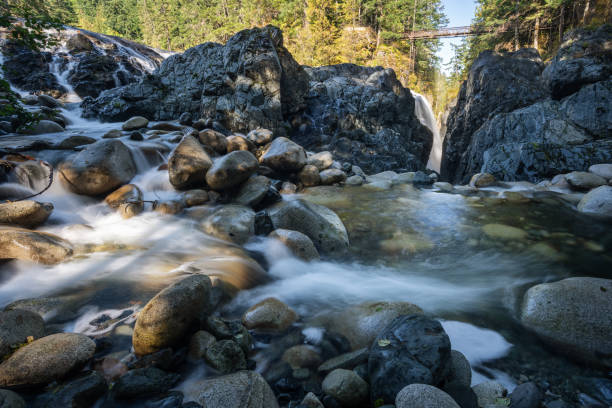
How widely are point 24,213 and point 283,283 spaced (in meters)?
3.99

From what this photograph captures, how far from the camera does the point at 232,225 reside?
4.88m

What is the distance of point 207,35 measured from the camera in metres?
36.1

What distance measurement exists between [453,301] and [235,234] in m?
3.38

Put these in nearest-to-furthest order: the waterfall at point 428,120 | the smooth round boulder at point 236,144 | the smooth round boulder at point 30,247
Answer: the smooth round boulder at point 30,247
the smooth round boulder at point 236,144
the waterfall at point 428,120

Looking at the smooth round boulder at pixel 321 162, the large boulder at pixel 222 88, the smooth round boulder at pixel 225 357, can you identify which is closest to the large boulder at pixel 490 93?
the smooth round boulder at pixel 321 162

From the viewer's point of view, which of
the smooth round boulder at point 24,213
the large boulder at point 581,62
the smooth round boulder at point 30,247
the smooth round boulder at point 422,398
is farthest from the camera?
the large boulder at point 581,62

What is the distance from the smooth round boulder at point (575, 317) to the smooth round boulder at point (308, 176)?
664 cm

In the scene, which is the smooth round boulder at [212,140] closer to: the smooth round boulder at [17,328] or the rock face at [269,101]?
the rock face at [269,101]

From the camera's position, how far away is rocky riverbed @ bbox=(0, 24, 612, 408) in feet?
6.06

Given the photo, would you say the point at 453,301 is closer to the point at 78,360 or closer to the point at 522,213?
the point at 78,360

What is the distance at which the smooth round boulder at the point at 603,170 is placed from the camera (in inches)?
297

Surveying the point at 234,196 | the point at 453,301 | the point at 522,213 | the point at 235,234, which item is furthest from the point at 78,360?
the point at 522,213

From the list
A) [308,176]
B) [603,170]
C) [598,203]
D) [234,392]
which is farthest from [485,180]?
[234,392]

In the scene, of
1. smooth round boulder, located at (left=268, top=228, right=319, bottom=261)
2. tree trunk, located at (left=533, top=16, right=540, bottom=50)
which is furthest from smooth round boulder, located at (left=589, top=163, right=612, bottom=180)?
tree trunk, located at (left=533, top=16, right=540, bottom=50)
